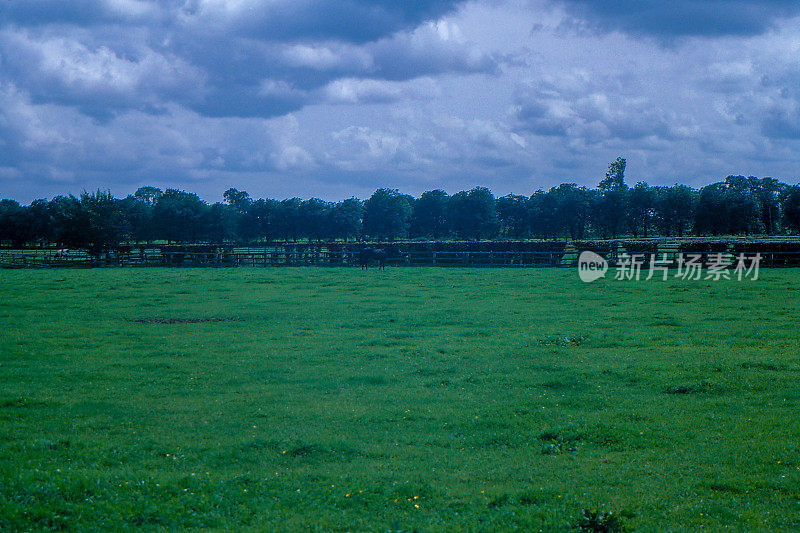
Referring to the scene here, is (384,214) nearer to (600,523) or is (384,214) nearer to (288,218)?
(288,218)

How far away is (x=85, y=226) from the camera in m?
65.1

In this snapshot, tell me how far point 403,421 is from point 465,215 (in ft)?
383

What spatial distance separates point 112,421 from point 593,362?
29.4 feet

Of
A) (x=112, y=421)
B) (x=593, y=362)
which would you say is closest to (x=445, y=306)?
(x=593, y=362)

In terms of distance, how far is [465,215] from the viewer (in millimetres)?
125250

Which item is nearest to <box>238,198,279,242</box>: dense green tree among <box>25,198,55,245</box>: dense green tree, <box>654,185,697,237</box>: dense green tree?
<box>25,198,55,245</box>: dense green tree

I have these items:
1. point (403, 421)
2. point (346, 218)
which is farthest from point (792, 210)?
point (403, 421)

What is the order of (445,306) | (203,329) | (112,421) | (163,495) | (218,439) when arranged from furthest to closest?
(445,306) < (203,329) < (112,421) < (218,439) < (163,495)

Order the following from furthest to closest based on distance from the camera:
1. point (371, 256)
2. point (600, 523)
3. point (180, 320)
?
point (371, 256), point (180, 320), point (600, 523)

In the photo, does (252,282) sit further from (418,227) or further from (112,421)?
(418,227)

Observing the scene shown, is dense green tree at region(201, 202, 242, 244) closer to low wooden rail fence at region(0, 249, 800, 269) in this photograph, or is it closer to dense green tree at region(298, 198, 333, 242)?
dense green tree at region(298, 198, 333, 242)

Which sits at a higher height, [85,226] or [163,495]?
[85,226]

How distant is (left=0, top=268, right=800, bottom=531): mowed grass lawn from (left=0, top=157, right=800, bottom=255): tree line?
9914 centimetres

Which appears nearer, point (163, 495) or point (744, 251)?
point (163, 495)
